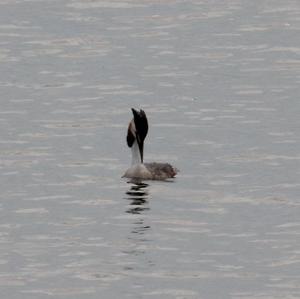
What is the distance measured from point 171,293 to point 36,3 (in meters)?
52.1

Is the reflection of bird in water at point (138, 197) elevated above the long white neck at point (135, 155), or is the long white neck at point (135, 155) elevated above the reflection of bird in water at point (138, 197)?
the long white neck at point (135, 155)

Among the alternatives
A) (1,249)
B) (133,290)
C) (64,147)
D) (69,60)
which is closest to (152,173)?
(64,147)

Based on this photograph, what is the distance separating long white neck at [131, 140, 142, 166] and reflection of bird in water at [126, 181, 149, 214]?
1.28 metres

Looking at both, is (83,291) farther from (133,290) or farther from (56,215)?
(56,215)

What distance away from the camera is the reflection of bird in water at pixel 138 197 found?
119 feet

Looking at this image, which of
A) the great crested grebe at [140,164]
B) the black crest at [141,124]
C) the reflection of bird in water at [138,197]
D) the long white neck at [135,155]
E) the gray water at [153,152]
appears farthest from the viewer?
the black crest at [141,124]

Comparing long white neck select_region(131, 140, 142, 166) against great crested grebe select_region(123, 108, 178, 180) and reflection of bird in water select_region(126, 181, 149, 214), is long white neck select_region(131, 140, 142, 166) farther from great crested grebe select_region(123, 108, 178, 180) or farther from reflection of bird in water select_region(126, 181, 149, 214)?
reflection of bird in water select_region(126, 181, 149, 214)

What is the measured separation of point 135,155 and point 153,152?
2968mm


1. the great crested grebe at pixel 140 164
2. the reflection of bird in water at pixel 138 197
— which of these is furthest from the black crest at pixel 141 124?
the reflection of bird in water at pixel 138 197

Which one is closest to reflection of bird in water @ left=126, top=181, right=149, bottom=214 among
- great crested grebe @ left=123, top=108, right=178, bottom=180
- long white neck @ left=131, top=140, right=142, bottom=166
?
great crested grebe @ left=123, top=108, right=178, bottom=180

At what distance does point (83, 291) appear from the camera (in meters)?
29.2

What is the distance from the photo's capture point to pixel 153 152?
44.6 m

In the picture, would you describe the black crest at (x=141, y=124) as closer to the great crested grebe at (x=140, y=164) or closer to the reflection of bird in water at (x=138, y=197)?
the great crested grebe at (x=140, y=164)

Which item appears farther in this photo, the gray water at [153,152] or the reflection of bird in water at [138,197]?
the reflection of bird in water at [138,197]
